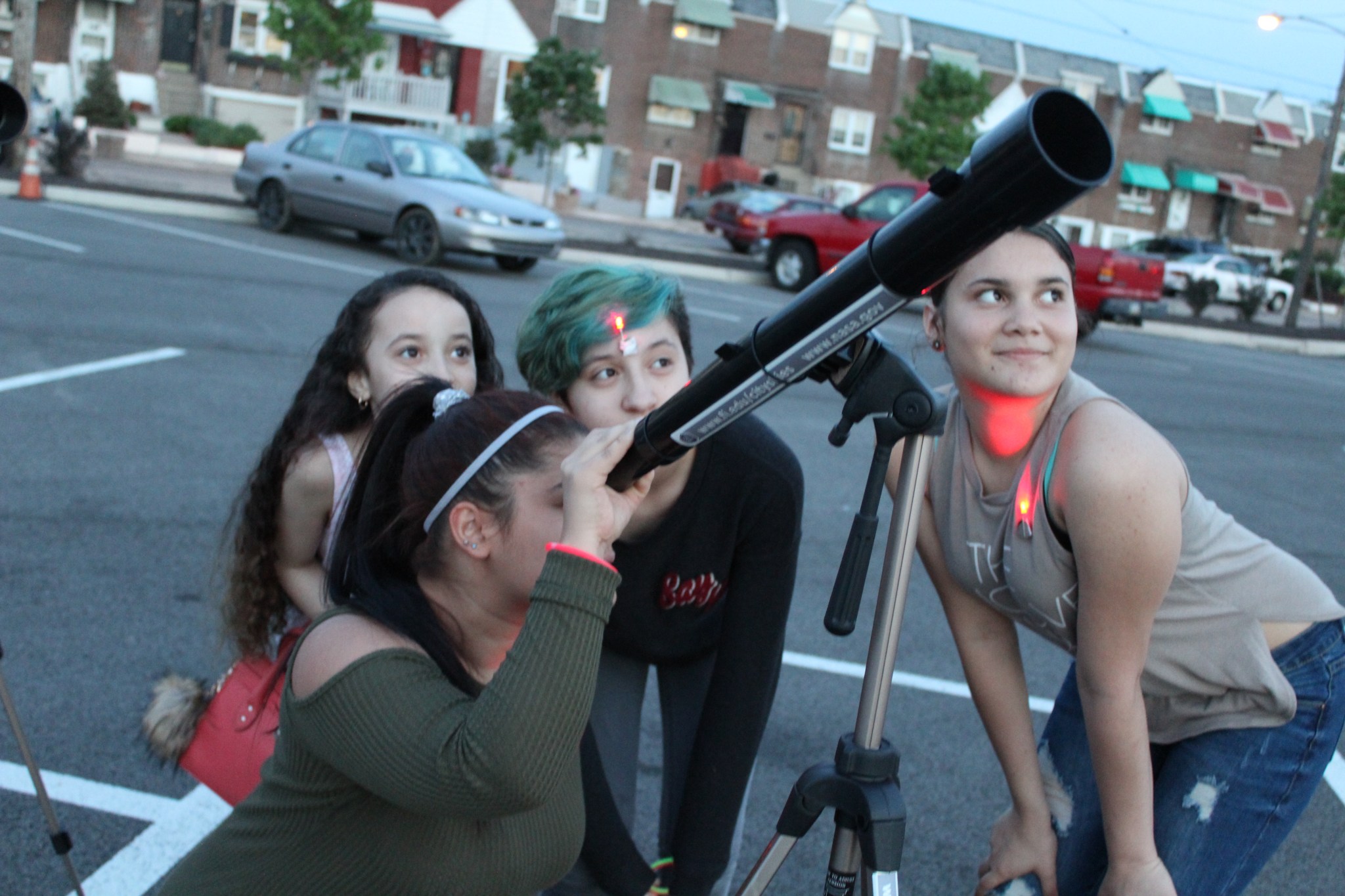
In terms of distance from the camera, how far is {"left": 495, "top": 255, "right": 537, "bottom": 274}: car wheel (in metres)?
14.6

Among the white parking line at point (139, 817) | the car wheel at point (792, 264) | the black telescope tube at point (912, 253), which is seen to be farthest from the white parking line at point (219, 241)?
the black telescope tube at point (912, 253)

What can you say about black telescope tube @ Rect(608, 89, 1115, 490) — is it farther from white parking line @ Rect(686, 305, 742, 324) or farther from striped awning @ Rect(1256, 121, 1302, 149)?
striped awning @ Rect(1256, 121, 1302, 149)

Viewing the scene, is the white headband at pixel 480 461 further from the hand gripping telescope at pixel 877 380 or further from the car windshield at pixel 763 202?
the car windshield at pixel 763 202

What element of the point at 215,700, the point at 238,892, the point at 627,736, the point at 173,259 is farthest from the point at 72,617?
the point at 173,259

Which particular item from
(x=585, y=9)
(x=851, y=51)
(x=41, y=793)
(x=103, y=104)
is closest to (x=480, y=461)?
(x=41, y=793)

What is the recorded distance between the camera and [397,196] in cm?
1396

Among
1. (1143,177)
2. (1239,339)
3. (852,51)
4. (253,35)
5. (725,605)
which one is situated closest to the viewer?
(725,605)

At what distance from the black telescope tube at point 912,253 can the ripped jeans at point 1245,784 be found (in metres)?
1.22

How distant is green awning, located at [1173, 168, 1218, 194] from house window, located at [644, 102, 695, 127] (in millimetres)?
20362

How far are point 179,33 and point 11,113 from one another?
3890 centimetres

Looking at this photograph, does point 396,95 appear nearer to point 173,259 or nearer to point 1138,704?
point 173,259

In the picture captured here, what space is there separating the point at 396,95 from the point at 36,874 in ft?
120

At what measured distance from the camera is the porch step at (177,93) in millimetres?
36156

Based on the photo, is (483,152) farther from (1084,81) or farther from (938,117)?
(1084,81)
